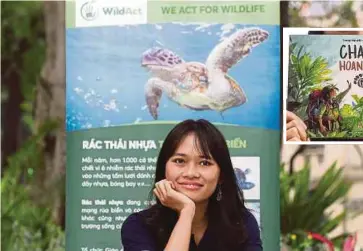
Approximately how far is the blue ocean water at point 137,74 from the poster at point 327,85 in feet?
0.38

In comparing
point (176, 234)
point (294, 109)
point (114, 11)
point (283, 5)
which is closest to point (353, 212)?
point (294, 109)

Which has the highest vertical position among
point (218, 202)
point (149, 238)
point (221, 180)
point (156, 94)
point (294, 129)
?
point (156, 94)

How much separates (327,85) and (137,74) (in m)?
0.91

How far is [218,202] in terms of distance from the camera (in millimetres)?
3023

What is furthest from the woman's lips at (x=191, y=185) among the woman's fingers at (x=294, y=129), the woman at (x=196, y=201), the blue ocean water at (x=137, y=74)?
the woman's fingers at (x=294, y=129)

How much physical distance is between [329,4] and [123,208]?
1386 millimetres

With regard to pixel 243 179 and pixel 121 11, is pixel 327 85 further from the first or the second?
pixel 121 11

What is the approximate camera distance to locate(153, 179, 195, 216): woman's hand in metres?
2.99

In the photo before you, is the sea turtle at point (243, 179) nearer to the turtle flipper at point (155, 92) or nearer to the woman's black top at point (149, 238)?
the woman's black top at point (149, 238)

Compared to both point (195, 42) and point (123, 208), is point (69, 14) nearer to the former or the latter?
point (195, 42)

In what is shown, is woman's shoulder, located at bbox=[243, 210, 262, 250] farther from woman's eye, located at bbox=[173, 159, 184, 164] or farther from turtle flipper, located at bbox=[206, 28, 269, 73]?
turtle flipper, located at bbox=[206, 28, 269, 73]

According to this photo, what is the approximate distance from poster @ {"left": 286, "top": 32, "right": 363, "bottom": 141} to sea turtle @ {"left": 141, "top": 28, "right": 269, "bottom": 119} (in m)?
0.23

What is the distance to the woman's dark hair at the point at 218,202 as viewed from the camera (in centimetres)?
301

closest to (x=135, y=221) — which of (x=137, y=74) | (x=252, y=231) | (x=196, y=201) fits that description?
(x=196, y=201)
